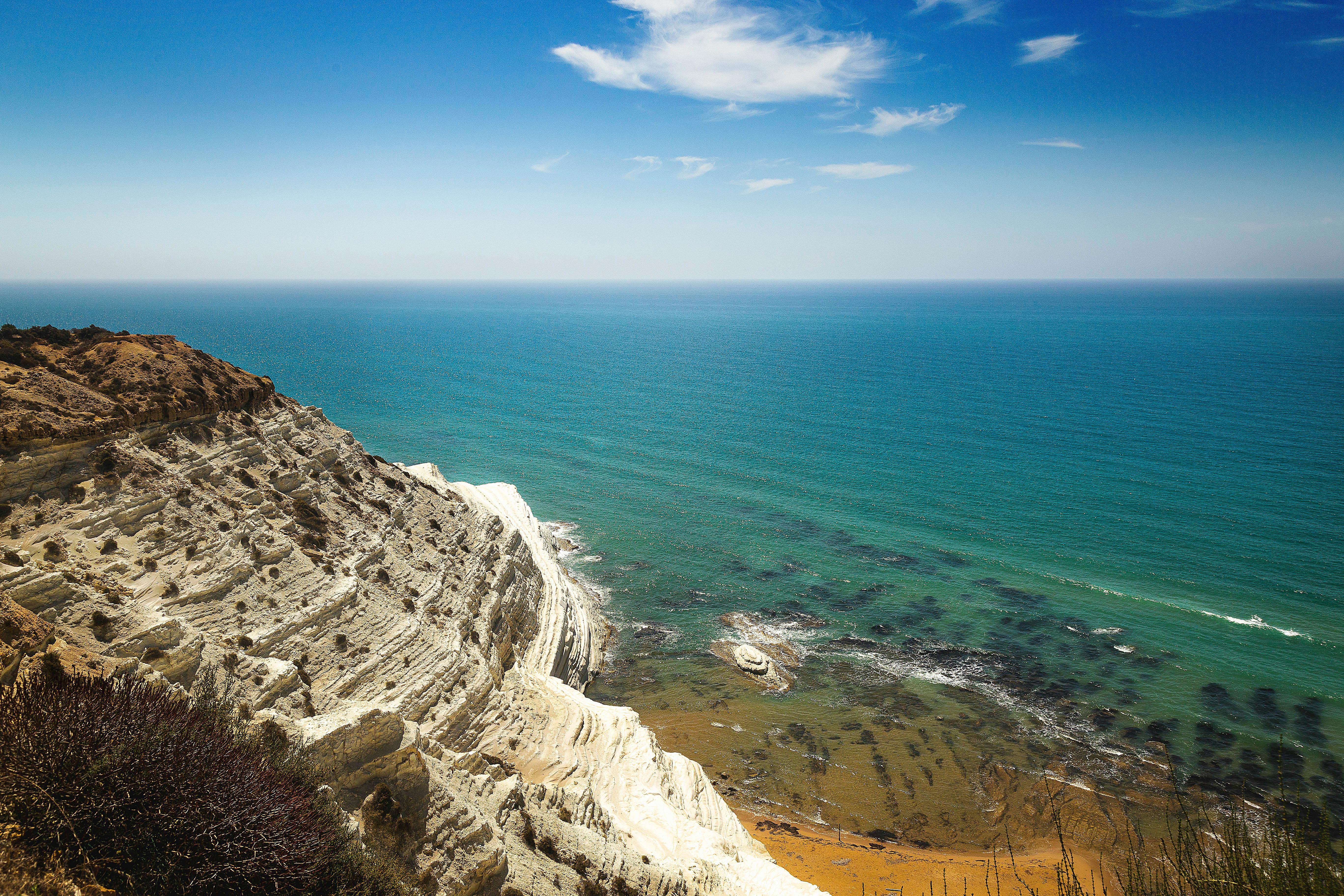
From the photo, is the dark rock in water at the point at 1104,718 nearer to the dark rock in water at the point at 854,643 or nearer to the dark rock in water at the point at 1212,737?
the dark rock in water at the point at 1212,737

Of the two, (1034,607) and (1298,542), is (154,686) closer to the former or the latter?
(1034,607)

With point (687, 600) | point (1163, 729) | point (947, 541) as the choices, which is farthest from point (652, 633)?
point (1163, 729)

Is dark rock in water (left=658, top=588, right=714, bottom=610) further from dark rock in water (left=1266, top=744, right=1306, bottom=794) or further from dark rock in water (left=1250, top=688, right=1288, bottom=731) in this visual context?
dark rock in water (left=1250, top=688, right=1288, bottom=731)

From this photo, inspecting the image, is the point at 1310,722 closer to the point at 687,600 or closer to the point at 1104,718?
Answer: the point at 1104,718

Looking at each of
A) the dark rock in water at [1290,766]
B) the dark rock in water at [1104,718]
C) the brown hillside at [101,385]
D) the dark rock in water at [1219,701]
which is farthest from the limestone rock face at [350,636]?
the dark rock in water at [1219,701]

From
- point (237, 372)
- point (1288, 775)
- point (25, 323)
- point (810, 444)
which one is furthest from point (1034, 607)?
point (25, 323)

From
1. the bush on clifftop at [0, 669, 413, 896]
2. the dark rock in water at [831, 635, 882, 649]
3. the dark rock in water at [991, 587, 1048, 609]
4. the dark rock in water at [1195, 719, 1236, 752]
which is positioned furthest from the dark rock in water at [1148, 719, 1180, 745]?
the bush on clifftop at [0, 669, 413, 896]

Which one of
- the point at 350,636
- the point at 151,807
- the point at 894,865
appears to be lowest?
the point at 894,865
